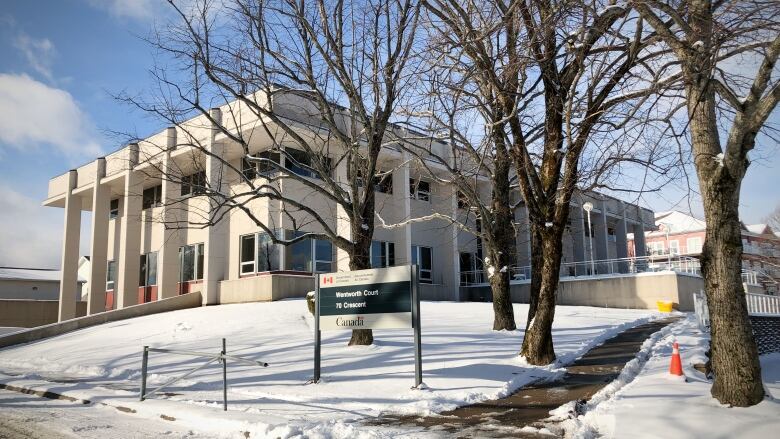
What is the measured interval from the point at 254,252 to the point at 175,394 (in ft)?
55.4

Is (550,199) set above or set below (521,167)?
below

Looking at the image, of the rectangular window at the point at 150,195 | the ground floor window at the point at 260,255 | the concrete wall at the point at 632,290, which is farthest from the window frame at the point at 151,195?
the concrete wall at the point at 632,290

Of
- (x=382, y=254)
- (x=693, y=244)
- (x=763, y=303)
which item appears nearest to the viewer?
(x=763, y=303)

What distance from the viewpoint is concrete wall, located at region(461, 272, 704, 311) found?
2822cm

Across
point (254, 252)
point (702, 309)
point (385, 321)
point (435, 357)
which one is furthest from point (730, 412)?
point (254, 252)

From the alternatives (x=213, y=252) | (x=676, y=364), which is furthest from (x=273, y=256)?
(x=676, y=364)

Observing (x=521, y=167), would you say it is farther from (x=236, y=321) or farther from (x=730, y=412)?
(x=236, y=321)

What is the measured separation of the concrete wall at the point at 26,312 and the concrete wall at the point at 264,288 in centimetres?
1632

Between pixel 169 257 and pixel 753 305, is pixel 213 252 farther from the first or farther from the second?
pixel 753 305

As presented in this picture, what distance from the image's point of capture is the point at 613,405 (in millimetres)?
7801

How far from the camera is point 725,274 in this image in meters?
7.27

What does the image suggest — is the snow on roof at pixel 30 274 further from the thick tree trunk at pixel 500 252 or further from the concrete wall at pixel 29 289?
the thick tree trunk at pixel 500 252

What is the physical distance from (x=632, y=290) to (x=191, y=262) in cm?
2252

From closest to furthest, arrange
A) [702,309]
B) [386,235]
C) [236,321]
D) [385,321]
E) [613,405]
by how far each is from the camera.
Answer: [613,405], [385,321], [702,309], [236,321], [386,235]
